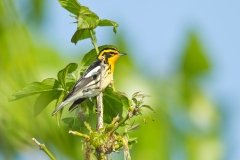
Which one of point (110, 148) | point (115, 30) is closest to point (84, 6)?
point (115, 30)

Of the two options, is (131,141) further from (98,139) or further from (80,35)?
(80,35)

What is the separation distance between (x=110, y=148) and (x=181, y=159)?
16 centimetres

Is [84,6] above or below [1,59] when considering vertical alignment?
above

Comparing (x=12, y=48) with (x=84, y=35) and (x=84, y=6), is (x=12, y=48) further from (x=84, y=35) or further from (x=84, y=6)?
(x=84, y=35)

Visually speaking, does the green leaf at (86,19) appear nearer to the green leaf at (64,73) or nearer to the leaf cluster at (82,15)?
the leaf cluster at (82,15)

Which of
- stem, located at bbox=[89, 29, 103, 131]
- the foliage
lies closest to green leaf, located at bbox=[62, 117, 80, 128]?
the foliage

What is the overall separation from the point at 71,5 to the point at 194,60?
394mm

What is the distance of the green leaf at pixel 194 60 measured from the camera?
0.79 metres

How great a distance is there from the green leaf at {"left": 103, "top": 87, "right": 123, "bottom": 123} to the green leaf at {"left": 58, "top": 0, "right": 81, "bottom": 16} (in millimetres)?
238

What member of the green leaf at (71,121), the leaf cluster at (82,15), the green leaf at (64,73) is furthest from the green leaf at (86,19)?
the green leaf at (71,121)

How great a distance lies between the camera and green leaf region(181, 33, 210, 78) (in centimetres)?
79

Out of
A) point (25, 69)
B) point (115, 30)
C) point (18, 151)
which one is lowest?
point (18, 151)

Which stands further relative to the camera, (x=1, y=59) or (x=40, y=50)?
(x=40, y=50)

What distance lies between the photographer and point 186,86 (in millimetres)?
830
